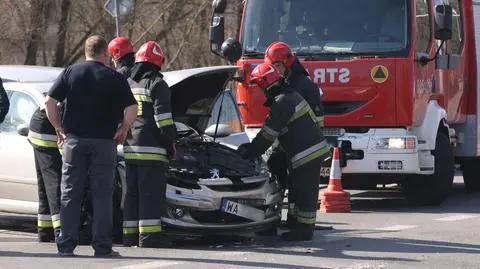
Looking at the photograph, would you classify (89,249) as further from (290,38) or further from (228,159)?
(290,38)

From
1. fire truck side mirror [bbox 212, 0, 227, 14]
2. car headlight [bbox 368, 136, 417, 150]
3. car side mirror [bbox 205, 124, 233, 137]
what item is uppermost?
fire truck side mirror [bbox 212, 0, 227, 14]

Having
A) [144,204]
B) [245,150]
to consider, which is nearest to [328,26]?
[245,150]

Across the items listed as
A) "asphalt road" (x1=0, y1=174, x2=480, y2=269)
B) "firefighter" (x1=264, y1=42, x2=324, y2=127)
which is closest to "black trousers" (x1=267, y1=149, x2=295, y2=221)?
"firefighter" (x1=264, y1=42, x2=324, y2=127)

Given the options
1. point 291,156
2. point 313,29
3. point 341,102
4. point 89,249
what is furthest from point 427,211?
point 89,249

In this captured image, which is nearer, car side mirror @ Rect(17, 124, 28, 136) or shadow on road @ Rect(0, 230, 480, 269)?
shadow on road @ Rect(0, 230, 480, 269)

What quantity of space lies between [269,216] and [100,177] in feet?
6.43

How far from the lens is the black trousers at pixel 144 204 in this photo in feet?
31.4

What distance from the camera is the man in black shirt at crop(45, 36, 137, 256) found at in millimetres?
8969

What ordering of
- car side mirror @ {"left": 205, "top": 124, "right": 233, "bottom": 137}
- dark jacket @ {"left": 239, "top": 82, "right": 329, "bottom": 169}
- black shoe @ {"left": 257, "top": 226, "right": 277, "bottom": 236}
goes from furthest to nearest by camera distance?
car side mirror @ {"left": 205, "top": 124, "right": 233, "bottom": 137} → black shoe @ {"left": 257, "top": 226, "right": 277, "bottom": 236} → dark jacket @ {"left": 239, "top": 82, "right": 329, "bottom": 169}

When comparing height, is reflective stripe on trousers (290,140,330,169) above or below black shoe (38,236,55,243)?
above

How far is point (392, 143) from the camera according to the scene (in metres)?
13.2

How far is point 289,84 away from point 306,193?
49.0 inches

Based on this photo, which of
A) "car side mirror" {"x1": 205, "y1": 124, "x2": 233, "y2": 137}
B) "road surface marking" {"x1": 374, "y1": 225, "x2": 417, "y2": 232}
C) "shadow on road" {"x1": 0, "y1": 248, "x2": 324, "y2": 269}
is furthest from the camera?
"road surface marking" {"x1": 374, "y1": 225, "x2": 417, "y2": 232}

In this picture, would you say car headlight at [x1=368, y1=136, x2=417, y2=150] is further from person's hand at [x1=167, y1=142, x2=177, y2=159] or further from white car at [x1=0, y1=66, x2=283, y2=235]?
person's hand at [x1=167, y1=142, x2=177, y2=159]
